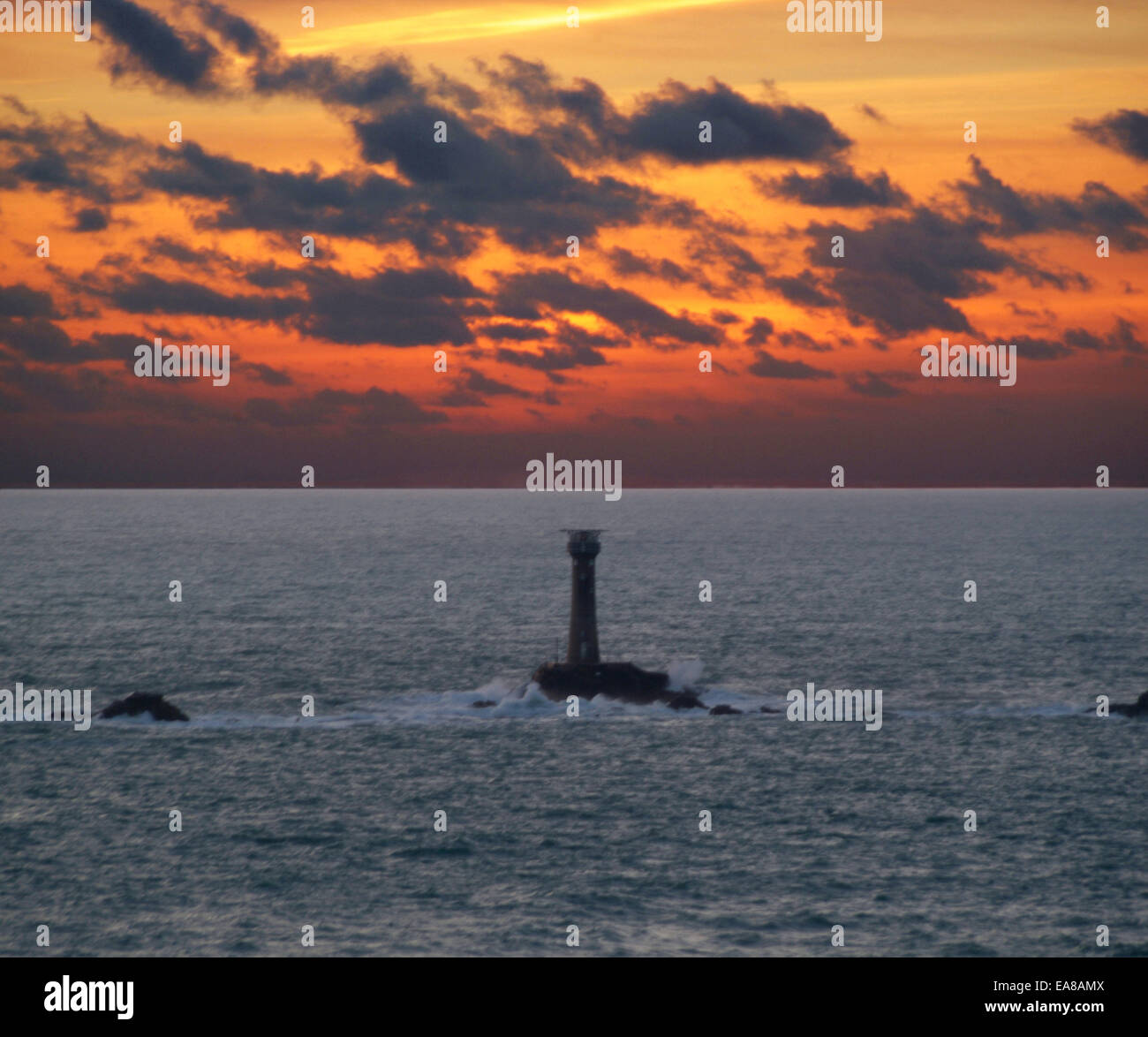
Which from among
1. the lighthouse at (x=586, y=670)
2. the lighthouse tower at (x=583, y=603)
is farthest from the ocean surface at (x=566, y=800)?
the lighthouse tower at (x=583, y=603)

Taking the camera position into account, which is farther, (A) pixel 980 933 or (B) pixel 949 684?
(B) pixel 949 684

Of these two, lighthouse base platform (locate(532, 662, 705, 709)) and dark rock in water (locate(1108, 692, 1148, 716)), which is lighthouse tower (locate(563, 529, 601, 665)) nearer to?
lighthouse base platform (locate(532, 662, 705, 709))

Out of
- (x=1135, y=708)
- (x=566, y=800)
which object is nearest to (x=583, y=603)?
(x=566, y=800)

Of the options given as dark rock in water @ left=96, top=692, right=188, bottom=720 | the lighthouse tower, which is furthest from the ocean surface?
the lighthouse tower

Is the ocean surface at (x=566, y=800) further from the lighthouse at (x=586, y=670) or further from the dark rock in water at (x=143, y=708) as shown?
the lighthouse at (x=586, y=670)

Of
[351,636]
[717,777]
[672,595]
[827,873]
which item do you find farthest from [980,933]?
[672,595]
